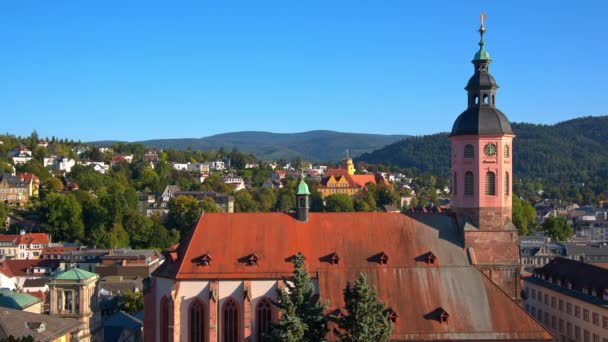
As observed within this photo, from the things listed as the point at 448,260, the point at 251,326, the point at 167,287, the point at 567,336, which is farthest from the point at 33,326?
the point at 567,336

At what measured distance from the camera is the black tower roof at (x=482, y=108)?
49594 millimetres

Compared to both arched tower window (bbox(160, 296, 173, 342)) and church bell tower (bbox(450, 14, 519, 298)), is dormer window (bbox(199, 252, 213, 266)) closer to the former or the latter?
arched tower window (bbox(160, 296, 173, 342))

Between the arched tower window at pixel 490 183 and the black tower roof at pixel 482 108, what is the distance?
2.56 m

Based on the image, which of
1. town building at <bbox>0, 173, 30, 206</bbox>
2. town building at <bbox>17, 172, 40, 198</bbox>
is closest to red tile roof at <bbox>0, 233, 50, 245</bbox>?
town building at <bbox>0, 173, 30, 206</bbox>

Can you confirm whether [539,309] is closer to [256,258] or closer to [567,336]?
[567,336]

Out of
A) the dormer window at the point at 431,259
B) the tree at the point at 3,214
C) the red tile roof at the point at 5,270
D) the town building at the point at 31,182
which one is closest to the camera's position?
the dormer window at the point at 431,259

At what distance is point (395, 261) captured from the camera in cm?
4850

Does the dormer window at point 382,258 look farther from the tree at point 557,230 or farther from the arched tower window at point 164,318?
the tree at point 557,230

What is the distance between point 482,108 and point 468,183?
4760mm

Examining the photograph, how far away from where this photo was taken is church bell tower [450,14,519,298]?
161ft

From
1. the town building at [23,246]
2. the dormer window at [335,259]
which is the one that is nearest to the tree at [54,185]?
the town building at [23,246]

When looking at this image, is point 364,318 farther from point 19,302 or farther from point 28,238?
point 28,238

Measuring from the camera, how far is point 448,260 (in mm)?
48688

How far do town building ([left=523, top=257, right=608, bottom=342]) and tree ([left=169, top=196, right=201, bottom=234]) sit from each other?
79.1m
